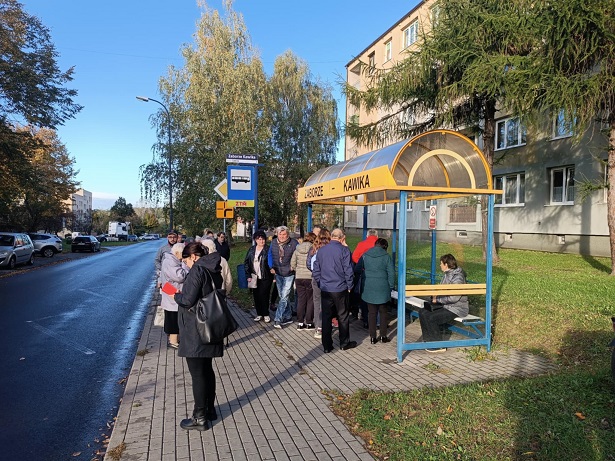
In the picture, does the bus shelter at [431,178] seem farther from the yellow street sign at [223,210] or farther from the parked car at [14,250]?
the parked car at [14,250]

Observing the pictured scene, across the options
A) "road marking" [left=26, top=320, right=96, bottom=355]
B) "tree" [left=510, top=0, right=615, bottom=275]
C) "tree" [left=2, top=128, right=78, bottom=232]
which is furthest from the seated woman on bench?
"tree" [left=2, top=128, right=78, bottom=232]

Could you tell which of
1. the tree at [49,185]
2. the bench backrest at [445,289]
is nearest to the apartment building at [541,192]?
the bench backrest at [445,289]

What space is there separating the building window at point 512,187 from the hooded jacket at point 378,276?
16.4 meters

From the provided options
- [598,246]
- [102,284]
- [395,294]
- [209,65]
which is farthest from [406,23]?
[395,294]

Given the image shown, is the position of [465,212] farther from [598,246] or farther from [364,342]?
[364,342]

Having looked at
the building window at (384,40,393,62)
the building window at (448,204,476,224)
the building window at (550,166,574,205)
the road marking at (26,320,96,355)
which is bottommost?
the road marking at (26,320,96,355)

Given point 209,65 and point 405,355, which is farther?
point 209,65

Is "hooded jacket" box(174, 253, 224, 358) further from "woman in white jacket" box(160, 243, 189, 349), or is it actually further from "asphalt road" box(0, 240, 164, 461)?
"woman in white jacket" box(160, 243, 189, 349)

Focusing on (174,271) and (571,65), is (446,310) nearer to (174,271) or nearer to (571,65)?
(174,271)

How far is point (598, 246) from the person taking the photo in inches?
667

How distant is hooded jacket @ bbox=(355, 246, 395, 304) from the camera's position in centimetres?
656

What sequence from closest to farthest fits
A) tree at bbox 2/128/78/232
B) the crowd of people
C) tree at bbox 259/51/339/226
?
the crowd of people < tree at bbox 259/51/339/226 < tree at bbox 2/128/78/232

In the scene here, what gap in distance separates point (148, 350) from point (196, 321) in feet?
11.0

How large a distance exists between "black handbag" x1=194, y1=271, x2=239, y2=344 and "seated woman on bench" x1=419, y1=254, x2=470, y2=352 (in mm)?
3383
